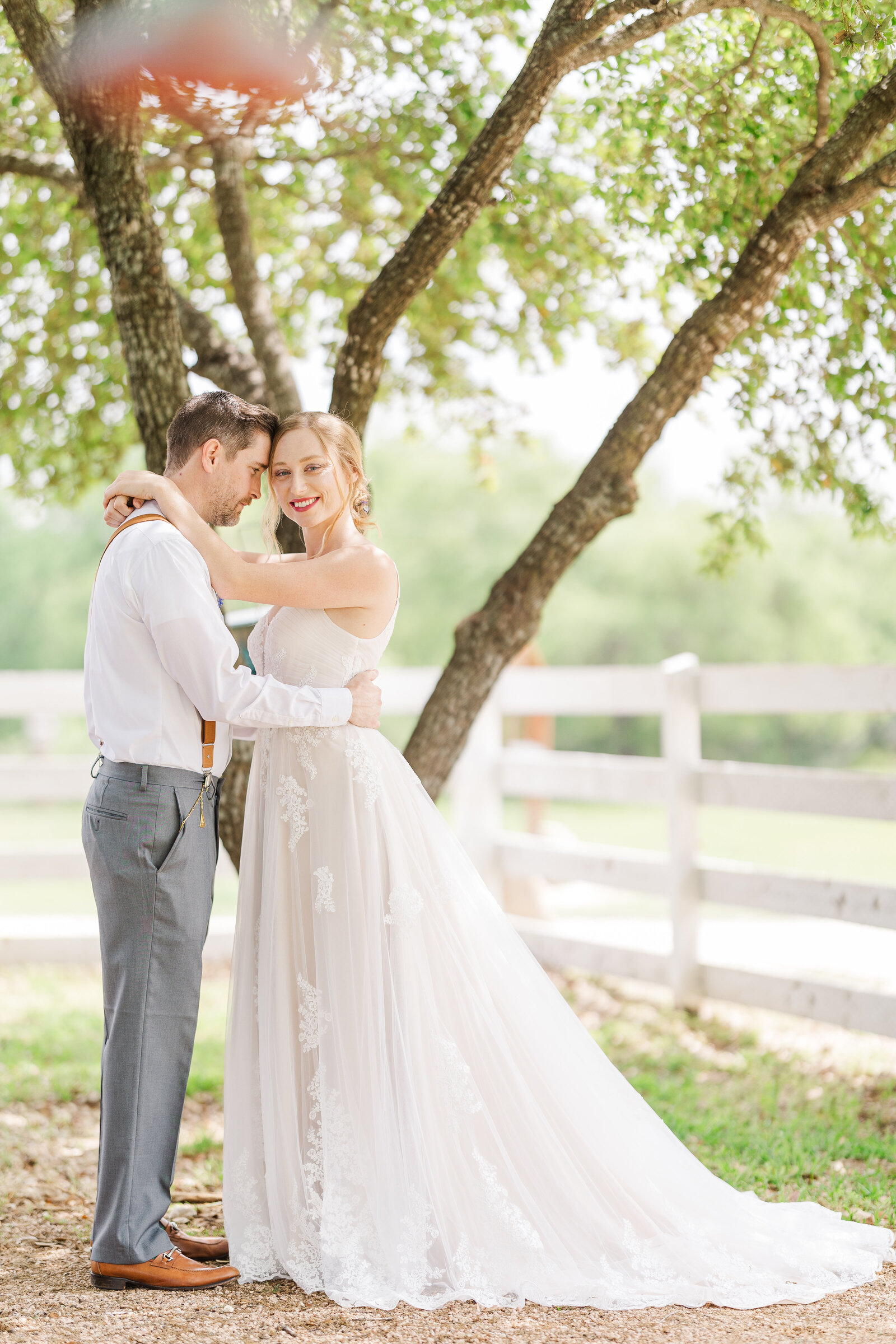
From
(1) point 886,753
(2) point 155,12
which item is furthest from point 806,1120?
(1) point 886,753

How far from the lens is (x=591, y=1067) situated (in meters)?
3.20

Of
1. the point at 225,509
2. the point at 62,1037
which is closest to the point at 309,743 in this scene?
the point at 225,509

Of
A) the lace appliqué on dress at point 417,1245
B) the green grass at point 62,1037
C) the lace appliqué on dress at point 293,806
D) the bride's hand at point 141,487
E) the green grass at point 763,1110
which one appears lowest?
the green grass at point 62,1037

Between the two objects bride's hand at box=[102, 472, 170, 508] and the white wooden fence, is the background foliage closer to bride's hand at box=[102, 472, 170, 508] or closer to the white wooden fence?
the white wooden fence

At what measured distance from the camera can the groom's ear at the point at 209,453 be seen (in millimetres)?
3170

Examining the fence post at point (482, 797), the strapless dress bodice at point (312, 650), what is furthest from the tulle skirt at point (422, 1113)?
the fence post at point (482, 797)

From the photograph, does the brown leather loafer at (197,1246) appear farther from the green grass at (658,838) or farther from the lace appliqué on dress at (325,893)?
the green grass at (658,838)

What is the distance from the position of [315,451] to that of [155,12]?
1724mm

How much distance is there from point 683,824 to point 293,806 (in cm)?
331

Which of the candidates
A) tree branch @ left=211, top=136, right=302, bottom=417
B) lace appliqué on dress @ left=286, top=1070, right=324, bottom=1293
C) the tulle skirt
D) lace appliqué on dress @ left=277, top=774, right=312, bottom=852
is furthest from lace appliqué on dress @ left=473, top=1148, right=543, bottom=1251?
tree branch @ left=211, top=136, right=302, bottom=417

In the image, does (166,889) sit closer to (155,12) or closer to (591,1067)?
(591,1067)

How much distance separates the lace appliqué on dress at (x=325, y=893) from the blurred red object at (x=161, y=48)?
255cm

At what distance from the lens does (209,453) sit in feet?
10.4

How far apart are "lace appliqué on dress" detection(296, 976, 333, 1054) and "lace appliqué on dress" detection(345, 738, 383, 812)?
19.0 inches
